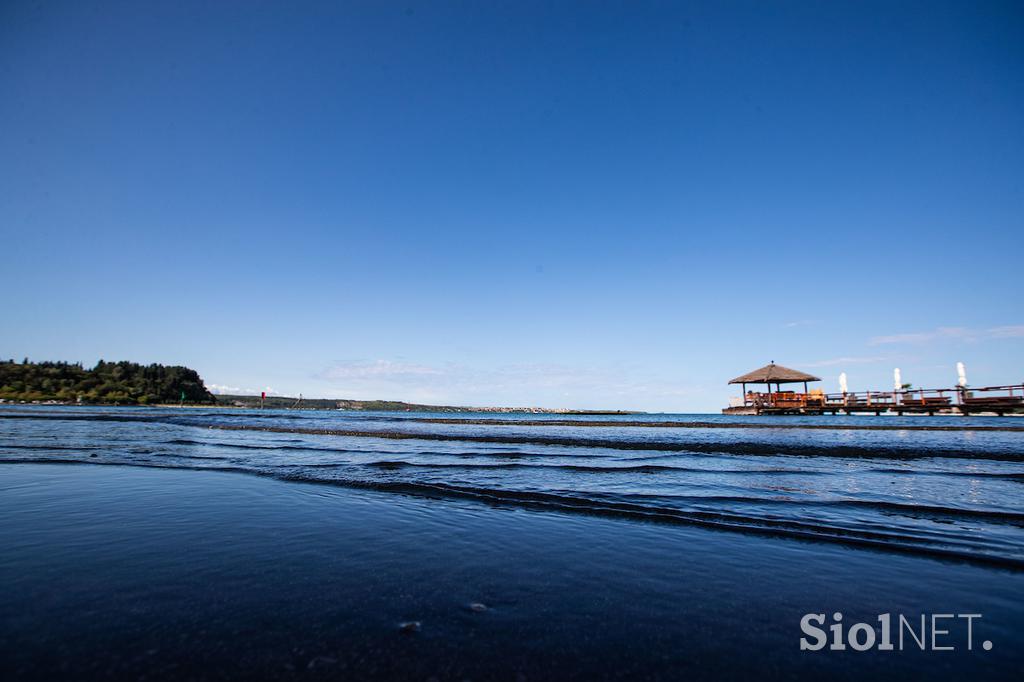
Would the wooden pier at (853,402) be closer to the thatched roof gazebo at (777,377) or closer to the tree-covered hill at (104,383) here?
the thatched roof gazebo at (777,377)

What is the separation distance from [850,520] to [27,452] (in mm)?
18513

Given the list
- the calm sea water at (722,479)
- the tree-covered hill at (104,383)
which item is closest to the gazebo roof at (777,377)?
the calm sea water at (722,479)

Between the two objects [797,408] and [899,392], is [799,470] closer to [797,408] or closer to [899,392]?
[899,392]

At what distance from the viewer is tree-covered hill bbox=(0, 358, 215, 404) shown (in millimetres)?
91938

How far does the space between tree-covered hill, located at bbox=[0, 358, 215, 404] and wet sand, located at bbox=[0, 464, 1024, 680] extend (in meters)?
115

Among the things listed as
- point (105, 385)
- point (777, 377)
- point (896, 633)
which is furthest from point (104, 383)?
point (896, 633)

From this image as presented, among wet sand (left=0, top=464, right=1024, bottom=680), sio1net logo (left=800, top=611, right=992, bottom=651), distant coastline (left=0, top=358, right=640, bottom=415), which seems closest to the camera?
wet sand (left=0, top=464, right=1024, bottom=680)

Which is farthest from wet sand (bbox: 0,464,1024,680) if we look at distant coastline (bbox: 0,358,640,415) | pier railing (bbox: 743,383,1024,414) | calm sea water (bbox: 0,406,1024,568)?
distant coastline (bbox: 0,358,640,415)

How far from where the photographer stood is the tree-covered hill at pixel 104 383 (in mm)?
91938

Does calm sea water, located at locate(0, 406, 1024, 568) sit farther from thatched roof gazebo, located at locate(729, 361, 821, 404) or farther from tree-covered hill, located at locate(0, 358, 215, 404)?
tree-covered hill, located at locate(0, 358, 215, 404)

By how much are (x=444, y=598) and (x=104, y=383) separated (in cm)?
14119

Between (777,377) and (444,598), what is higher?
(777,377)

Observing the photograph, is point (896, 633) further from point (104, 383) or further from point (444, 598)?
point (104, 383)

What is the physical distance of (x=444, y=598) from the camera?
3.08 meters
